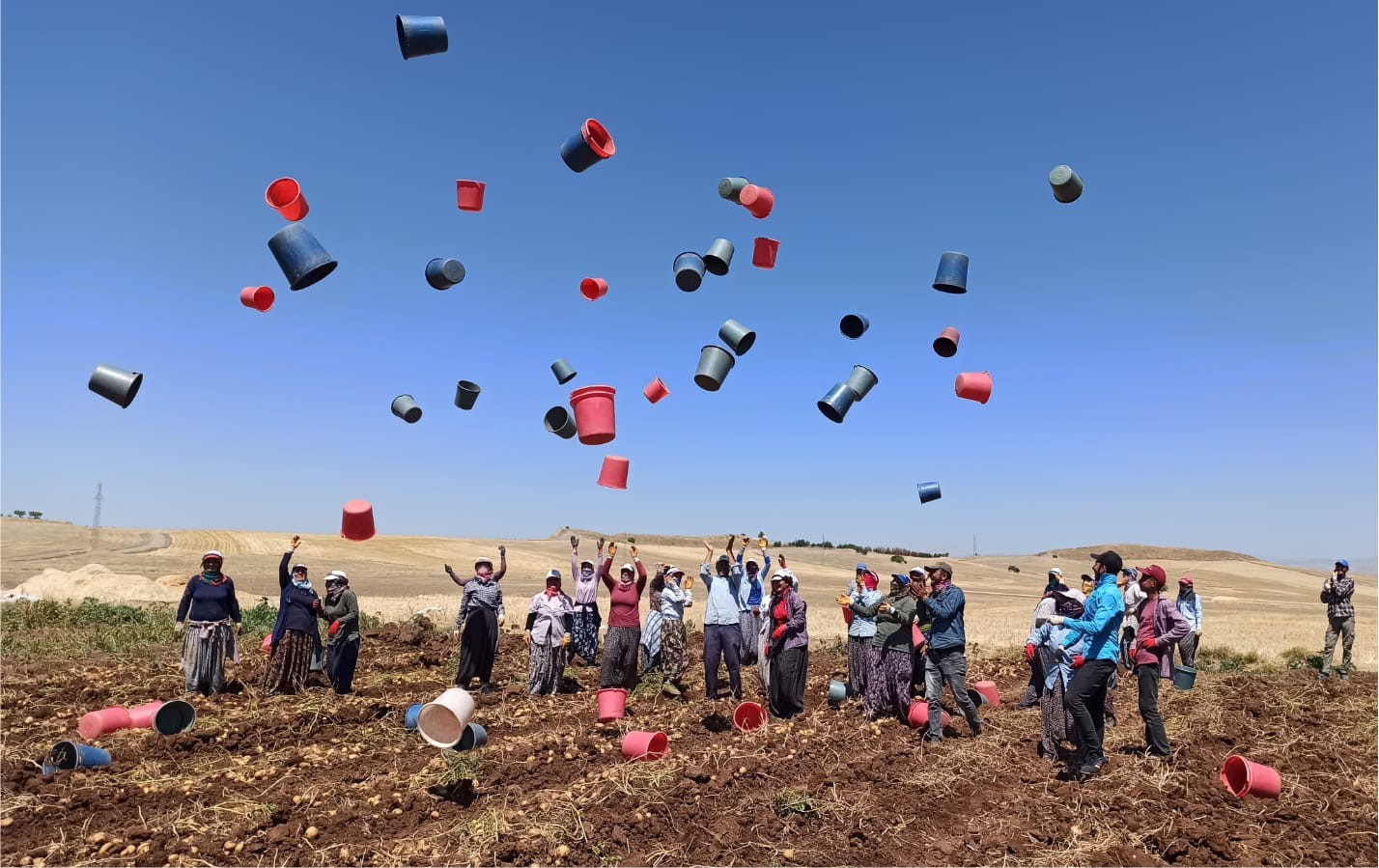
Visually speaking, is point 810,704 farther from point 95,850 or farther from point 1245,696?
point 95,850

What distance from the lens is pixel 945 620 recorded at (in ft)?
26.0

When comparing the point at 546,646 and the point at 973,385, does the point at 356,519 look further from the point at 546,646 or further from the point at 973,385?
the point at 973,385

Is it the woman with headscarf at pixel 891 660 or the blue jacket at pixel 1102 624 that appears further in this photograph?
the woman with headscarf at pixel 891 660

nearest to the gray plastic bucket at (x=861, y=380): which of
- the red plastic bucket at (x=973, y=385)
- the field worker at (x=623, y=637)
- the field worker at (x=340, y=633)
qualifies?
the red plastic bucket at (x=973, y=385)

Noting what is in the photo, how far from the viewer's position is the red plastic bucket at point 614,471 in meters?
8.05

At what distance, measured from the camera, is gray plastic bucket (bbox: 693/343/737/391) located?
26.2ft

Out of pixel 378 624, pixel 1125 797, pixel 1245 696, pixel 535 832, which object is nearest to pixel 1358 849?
pixel 1125 797

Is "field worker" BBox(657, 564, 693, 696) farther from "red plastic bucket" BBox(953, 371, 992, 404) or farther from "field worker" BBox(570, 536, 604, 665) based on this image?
"red plastic bucket" BBox(953, 371, 992, 404)

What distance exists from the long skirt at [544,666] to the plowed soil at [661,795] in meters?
1.22

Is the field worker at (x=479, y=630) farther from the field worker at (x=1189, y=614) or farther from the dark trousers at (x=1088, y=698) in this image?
the field worker at (x=1189, y=614)

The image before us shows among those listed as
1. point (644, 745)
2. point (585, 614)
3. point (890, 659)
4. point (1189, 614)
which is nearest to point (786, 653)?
point (890, 659)

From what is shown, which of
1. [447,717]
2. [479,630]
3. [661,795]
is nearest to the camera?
[661,795]

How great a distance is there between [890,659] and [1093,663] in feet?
8.44

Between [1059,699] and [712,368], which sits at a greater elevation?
[712,368]
